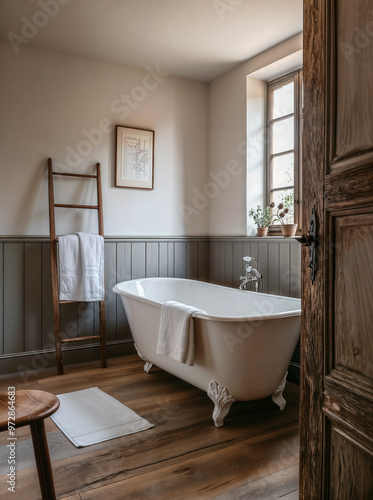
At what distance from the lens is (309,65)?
3.98 ft

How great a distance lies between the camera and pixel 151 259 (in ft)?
12.9

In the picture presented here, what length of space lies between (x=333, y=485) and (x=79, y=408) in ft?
6.11

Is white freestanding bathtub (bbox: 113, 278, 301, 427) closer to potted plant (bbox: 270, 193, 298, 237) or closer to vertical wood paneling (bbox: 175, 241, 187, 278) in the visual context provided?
potted plant (bbox: 270, 193, 298, 237)

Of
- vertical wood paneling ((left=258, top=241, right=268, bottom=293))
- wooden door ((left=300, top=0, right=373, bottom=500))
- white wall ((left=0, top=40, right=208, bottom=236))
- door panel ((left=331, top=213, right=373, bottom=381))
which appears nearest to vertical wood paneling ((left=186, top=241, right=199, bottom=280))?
white wall ((left=0, top=40, right=208, bottom=236))

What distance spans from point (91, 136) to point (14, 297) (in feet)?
5.03

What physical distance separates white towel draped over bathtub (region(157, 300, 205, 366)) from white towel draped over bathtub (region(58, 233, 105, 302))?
96 cm

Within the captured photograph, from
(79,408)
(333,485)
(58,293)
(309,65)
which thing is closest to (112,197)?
(58,293)

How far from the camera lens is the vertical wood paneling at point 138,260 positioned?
12.6ft

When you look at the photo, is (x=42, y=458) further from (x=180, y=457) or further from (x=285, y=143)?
(x=285, y=143)

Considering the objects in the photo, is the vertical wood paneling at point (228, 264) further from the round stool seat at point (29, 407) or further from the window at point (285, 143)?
the round stool seat at point (29, 407)

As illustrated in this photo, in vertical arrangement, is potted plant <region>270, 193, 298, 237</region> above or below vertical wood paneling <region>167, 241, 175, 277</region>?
above

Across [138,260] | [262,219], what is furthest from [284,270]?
[138,260]

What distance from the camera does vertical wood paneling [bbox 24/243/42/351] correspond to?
11.0 feet

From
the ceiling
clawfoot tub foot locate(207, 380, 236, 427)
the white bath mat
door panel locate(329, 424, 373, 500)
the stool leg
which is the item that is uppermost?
the ceiling
